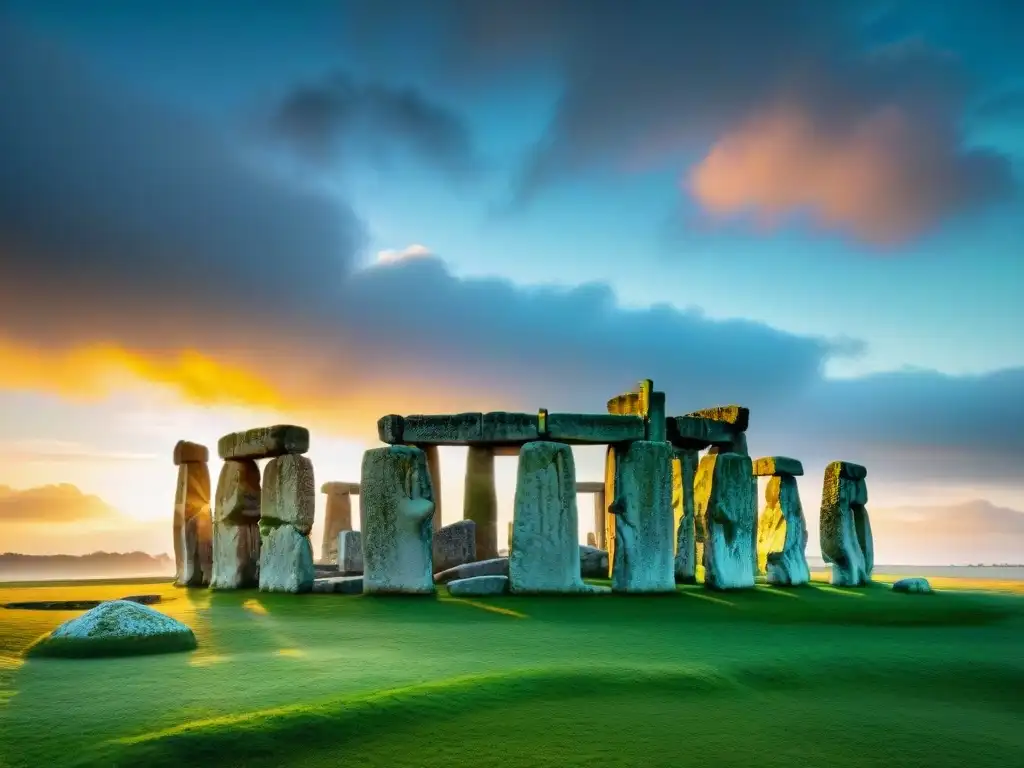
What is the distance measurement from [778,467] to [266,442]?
9612 millimetres

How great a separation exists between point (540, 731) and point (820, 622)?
6845 mm

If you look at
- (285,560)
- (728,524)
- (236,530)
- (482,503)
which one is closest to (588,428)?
(728,524)

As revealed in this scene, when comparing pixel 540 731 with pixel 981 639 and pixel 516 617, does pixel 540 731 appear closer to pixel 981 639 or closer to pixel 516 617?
pixel 516 617

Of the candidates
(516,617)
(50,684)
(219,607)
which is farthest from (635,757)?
(219,607)

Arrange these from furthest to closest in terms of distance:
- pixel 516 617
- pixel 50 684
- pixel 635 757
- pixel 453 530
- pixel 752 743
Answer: pixel 453 530
pixel 516 617
pixel 50 684
pixel 752 743
pixel 635 757

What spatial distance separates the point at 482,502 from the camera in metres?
20.6

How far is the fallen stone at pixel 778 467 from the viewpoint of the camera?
55.2ft

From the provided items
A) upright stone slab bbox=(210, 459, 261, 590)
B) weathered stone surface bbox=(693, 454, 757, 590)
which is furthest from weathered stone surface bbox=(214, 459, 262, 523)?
weathered stone surface bbox=(693, 454, 757, 590)

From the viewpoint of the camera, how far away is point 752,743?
5047 millimetres

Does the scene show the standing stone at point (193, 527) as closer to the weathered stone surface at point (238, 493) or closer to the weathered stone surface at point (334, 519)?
the weathered stone surface at point (238, 493)

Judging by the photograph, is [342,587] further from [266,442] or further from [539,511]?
[539,511]

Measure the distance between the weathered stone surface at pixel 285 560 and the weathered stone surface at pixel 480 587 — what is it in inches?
101

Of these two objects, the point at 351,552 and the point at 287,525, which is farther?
the point at 351,552

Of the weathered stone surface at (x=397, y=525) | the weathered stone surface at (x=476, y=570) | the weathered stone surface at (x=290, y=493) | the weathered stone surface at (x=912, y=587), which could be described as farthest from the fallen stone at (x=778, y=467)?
the weathered stone surface at (x=290, y=493)
